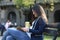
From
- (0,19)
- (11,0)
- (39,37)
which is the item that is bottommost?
(0,19)

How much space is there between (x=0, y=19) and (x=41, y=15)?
132 feet

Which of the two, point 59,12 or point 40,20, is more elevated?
point 40,20

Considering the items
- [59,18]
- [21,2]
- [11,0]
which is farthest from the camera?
[11,0]

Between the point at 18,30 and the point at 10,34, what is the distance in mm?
176

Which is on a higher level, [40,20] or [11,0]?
[40,20]

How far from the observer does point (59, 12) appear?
43344mm

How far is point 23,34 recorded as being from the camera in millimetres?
6098

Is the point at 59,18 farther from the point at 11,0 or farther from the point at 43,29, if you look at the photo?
the point at 43,29

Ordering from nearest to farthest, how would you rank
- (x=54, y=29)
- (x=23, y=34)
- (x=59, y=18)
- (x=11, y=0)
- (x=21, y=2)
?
(x=23, y=34)
(x=54, y=29)
(x=21, y=2)
(x=59, y=18)
(x=11, y=0)

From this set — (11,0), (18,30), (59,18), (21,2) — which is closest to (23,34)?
(18,30)

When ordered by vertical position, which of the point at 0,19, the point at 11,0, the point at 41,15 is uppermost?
the point at 41,15

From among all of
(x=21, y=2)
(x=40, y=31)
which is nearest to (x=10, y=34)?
(x=40, y=31)

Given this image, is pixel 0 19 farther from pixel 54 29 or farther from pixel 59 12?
pixel 54 29

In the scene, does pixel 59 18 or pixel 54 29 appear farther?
pixel 59 18
